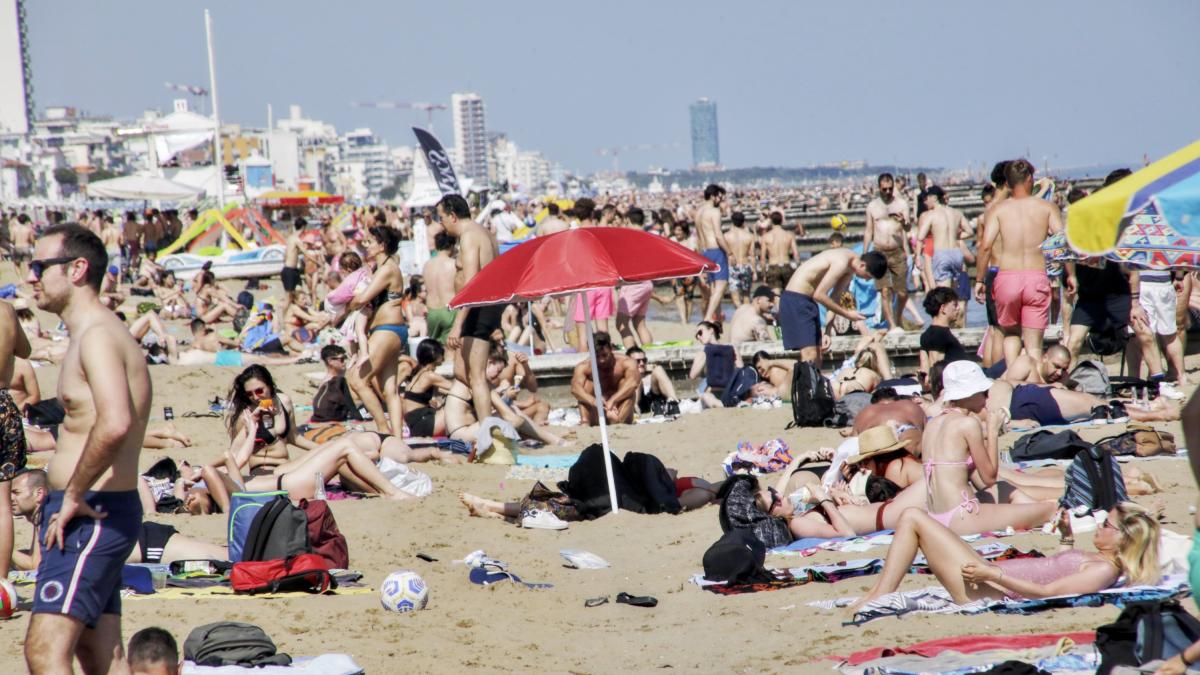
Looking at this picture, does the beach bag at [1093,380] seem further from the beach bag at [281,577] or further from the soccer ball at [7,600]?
the soccer ball at [7,600]

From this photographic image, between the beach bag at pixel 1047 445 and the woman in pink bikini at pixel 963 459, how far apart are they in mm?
1353

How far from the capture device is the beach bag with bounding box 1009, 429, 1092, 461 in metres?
7.27

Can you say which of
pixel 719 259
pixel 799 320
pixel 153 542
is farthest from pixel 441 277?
pixel 719 259

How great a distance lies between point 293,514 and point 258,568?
16.1 inches

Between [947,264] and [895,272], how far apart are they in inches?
24.9

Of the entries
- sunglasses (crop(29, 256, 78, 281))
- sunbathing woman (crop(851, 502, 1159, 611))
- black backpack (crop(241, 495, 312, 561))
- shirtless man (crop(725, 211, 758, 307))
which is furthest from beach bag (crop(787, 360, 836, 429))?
shirtless man (crop(725, 211, 758, 307))

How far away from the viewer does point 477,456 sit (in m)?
9.10

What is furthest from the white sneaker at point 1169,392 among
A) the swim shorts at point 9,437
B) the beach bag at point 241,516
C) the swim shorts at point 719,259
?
the swim shorts at point 9,437

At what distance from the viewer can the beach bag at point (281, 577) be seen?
573 cm

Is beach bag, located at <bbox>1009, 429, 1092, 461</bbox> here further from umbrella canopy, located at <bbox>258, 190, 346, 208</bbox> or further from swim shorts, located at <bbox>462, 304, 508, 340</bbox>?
umbrella canopy, located at <bbox>258, 190, 346, 208</bbox>

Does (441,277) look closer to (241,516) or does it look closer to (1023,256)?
(241,516)

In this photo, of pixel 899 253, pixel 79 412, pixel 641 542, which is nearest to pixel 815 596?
pixel 641 542

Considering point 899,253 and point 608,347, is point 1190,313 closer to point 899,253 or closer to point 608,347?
point 899,253

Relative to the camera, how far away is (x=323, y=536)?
20.5 feet
